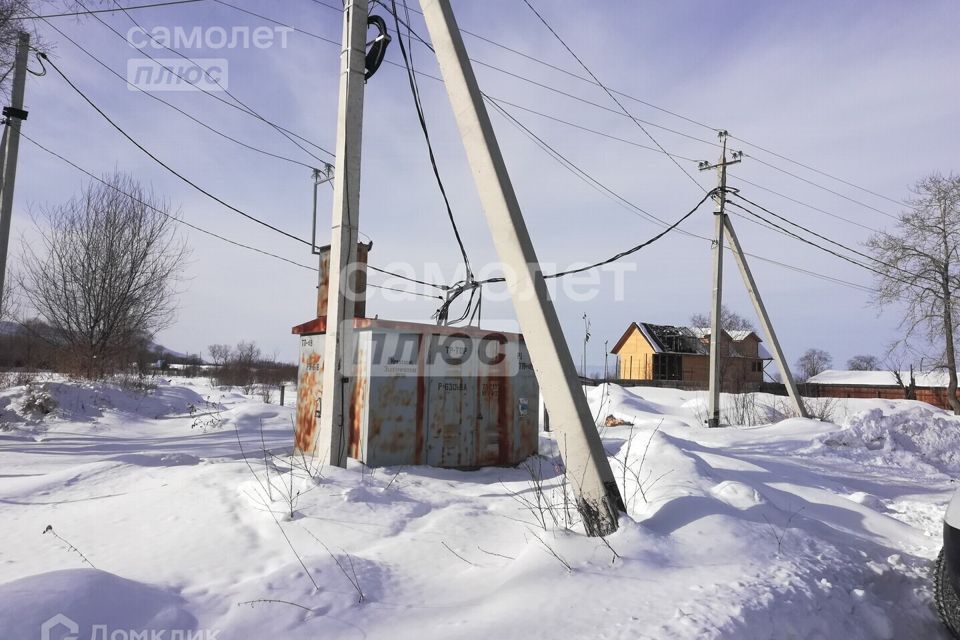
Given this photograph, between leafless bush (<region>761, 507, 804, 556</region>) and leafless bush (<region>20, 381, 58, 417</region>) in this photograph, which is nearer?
leafless bush (<region>761, 507, 804, 556</region>)

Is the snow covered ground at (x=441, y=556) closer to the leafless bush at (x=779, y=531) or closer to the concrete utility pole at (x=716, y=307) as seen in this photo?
the leafless bush at (x=779, y=531)

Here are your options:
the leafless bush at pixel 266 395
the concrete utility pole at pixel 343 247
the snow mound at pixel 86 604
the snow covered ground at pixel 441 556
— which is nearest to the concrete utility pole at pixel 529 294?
the snow covered ground at pixel 441 556

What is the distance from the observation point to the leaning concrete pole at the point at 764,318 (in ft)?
49.9

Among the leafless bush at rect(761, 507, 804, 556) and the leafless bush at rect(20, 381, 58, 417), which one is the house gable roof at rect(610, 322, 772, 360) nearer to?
the leafless bush at rect(20, 381, 58, 417)

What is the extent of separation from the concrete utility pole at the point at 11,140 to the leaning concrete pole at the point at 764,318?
1621 cm

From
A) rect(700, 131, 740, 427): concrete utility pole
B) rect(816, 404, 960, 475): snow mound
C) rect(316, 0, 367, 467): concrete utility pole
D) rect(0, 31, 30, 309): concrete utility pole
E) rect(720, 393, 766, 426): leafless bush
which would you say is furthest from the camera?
rect(720, 393, 766, 426): leafless bush

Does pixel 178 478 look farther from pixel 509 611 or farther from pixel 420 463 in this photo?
pixel 509 611

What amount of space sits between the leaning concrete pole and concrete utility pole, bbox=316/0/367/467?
39.7 ft

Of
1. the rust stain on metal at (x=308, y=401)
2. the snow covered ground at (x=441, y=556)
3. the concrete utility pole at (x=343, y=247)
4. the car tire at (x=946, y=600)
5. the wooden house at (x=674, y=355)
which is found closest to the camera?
Answer: the snow covered ground at (x=441, y=556)

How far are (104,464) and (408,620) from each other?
19.1ft

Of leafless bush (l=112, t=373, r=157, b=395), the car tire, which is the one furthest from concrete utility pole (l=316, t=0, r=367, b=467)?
leafless bush (l=112, t=373, r=157, b=395)

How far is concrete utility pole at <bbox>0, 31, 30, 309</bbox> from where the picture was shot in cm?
1033

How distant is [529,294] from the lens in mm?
4164

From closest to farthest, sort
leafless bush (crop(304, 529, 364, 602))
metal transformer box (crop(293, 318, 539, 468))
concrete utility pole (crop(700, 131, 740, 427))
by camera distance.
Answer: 1. leafless bush (crop(304, 529, 364, 602))
2. metal transformer box (crop(293, 318, 539, 468))
3. concrete utility pole (crop(700, 131, 740, 427))
